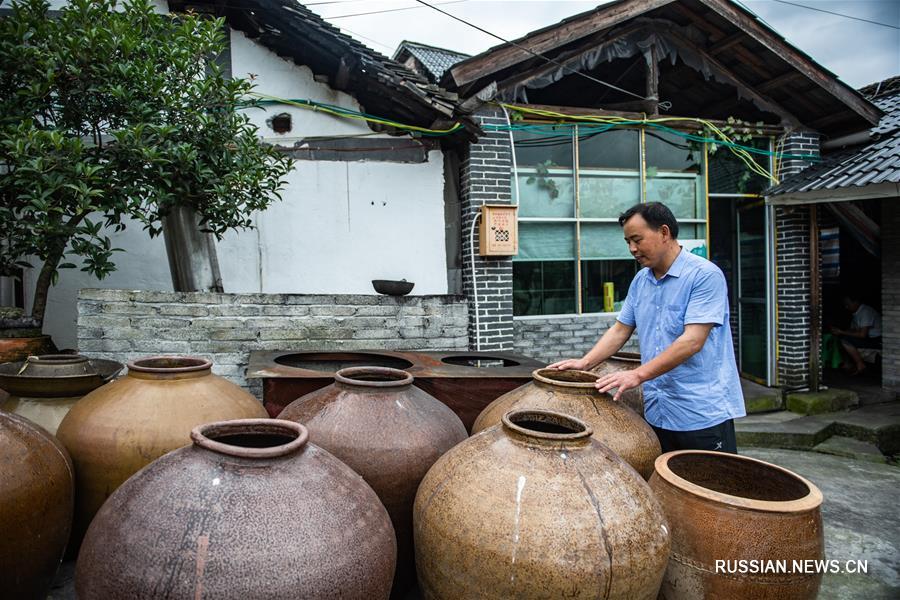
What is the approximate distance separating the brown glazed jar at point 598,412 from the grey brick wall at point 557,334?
3.74 m

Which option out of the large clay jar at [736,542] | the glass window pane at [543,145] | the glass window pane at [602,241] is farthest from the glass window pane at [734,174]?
the large clay jar at [736,542]

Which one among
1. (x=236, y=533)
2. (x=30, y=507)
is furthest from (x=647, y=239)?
(x=30, y=507)

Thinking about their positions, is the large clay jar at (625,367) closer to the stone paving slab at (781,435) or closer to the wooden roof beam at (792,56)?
the stone paving slab at (781,435)

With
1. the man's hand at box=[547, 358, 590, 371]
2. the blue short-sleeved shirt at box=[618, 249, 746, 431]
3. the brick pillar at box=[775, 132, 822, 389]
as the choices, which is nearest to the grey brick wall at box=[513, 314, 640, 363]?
the brick pillar at box=[775, 132, 822, 389]

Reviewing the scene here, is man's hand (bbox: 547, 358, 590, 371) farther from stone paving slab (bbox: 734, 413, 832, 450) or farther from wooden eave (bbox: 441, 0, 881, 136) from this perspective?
stone paving slab (bbox: 734, 413, 832, 450)

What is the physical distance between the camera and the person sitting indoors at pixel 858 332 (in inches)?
367

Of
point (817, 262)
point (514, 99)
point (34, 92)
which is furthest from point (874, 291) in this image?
point (34, 92)

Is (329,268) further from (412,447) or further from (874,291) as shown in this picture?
(874,291)

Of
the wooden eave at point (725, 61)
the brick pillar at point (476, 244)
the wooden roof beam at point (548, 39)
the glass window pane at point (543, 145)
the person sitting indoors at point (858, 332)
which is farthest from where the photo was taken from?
the person sitting indoors at point (858, 332)

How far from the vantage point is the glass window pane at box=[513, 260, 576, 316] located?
6.92 metres

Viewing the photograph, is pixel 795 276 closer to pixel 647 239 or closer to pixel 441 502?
pixel 647 239

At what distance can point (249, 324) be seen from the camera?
519cm

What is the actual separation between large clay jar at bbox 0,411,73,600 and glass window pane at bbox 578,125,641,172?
6219 mm

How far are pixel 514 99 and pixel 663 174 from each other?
2.31 metres
